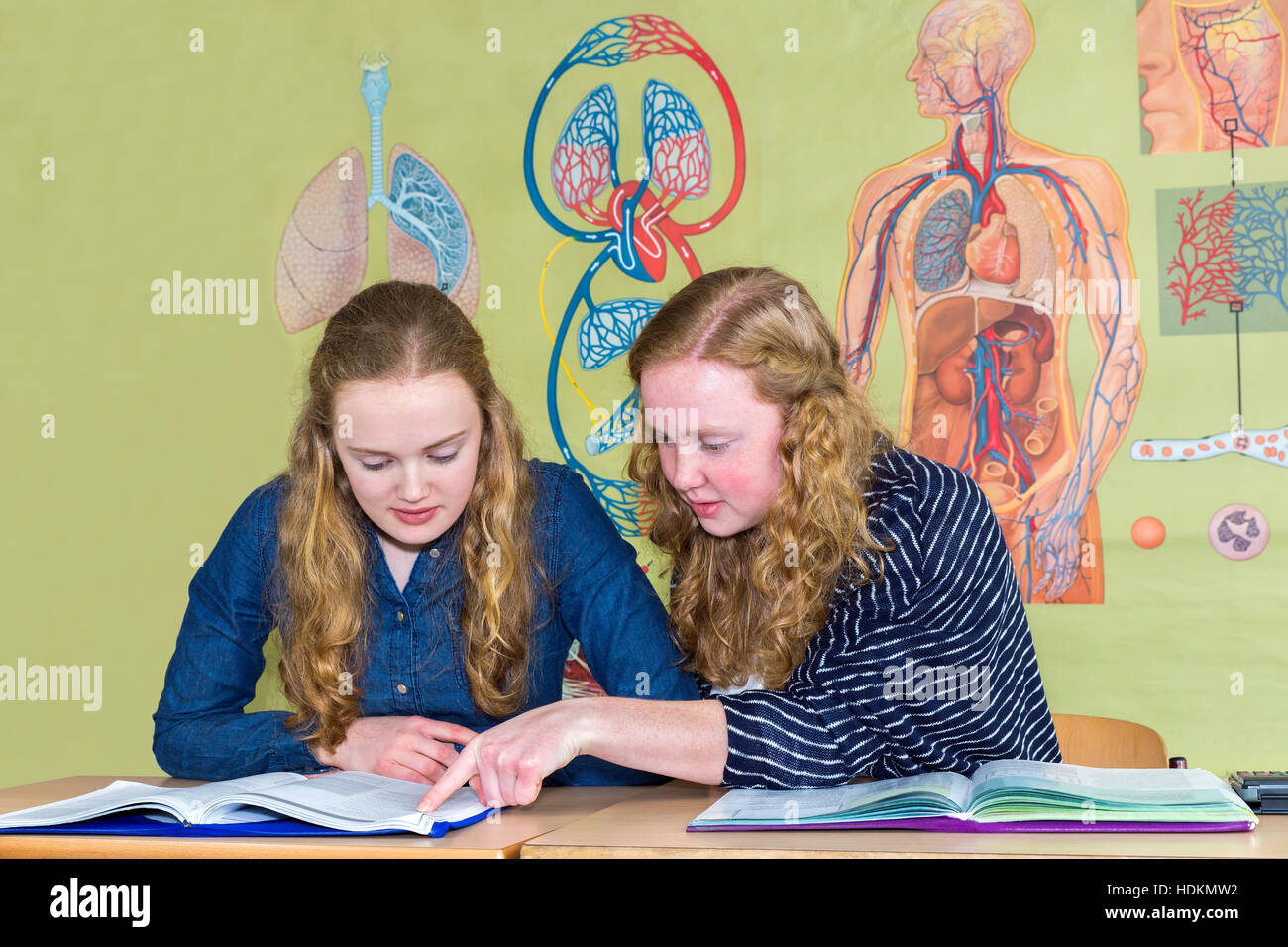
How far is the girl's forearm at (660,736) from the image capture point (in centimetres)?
118

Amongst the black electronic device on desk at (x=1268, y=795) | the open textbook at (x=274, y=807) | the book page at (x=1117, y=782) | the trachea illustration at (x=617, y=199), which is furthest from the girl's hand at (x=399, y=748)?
the trachea illustration at (x=617, y=199)

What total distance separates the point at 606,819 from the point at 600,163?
1.81 metres

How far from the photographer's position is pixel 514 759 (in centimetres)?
111

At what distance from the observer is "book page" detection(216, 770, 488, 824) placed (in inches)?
41.0

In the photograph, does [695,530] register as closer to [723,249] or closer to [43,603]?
[723,249]

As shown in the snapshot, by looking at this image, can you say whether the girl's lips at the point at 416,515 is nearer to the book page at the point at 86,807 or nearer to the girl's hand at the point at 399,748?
the girl's hand at the point at 399,748

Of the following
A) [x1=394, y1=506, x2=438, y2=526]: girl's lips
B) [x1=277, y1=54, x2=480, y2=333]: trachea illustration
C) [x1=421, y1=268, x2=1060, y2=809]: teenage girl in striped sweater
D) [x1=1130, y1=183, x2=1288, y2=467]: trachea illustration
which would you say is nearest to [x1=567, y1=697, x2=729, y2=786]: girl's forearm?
[x1=421, y1=268, x2=1060, y2=809]: teenage girl in striped sweater

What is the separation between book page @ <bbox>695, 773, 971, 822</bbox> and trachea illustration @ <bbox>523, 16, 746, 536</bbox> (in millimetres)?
1441

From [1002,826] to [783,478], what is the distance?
55 centimetres

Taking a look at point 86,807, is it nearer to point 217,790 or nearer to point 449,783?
point 217,790

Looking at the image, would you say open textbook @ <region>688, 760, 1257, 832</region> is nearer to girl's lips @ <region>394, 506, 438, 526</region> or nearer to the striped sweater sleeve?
the striped sweater sleeve

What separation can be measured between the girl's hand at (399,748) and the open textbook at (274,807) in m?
0.12

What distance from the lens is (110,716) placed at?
110 inches
